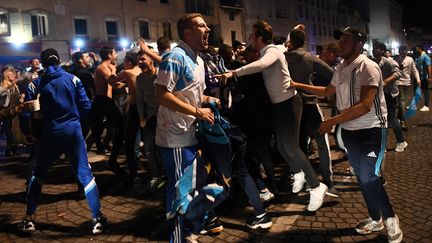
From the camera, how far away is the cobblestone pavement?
12.1 feet

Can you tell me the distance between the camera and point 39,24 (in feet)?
74.5

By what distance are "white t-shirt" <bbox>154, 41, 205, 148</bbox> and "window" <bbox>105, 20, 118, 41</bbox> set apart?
24.8m

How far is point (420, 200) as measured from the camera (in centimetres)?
430

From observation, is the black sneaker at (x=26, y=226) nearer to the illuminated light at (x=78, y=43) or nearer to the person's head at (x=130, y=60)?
the person's head at (x=130, y=60)

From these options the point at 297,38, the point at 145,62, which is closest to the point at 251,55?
the point at 297,38

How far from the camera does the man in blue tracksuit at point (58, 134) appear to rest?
3908 mm

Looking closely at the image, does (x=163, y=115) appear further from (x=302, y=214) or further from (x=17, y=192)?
(x=17, y=192)

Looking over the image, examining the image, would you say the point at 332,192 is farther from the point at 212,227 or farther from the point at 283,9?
the point at 283,9

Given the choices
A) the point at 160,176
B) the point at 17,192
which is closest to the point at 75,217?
the point at 160,176

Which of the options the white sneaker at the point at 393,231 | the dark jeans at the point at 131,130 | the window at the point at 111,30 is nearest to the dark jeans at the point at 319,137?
the white sneaker at the point at 393,231

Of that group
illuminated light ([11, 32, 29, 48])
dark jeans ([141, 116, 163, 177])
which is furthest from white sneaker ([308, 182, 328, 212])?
illuminated light ([11, 32, 29, 48])

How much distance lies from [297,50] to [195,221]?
8.69 feet

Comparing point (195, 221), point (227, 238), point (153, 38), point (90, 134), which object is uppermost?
point (153, 38)

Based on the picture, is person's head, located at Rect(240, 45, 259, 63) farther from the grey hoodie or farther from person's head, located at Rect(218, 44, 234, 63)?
the grey hoodie
